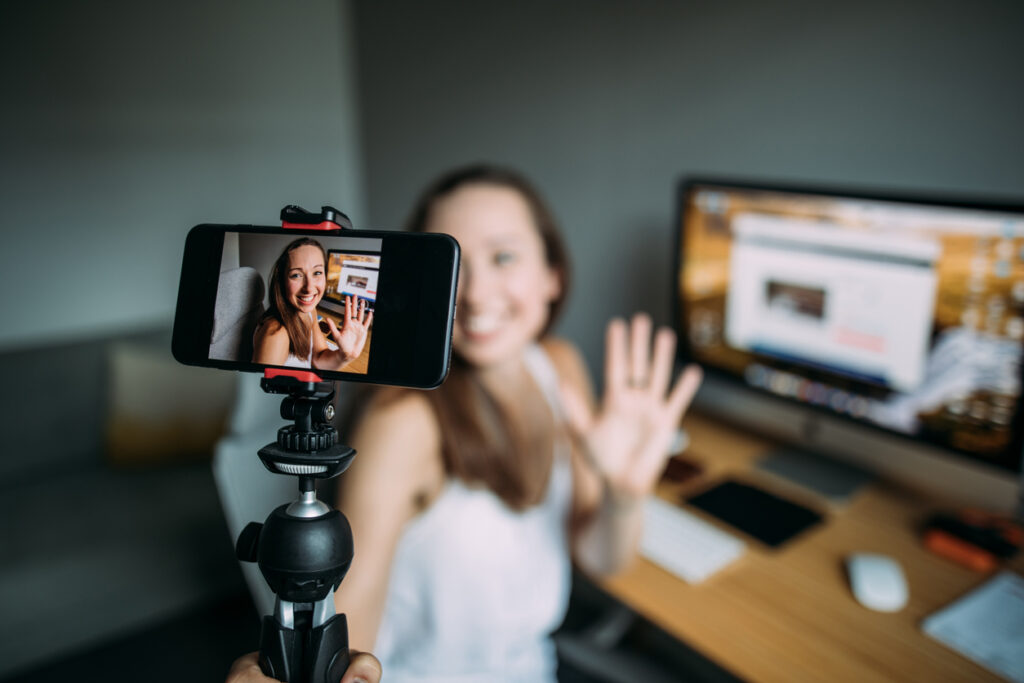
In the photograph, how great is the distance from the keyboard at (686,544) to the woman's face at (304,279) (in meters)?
0.86

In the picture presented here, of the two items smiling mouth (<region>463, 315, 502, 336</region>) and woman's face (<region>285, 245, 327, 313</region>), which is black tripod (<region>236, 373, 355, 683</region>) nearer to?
woman's face (<region>285, 245, 327, 313</region>)

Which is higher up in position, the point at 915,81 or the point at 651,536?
the point at 915,81

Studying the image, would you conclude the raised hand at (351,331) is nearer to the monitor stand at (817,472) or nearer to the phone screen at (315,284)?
the phone screen at (315,284)

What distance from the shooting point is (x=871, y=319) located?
1192mm

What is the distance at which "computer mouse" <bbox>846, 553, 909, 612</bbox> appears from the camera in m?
1.00

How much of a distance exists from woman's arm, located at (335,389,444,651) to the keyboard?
0.37 m

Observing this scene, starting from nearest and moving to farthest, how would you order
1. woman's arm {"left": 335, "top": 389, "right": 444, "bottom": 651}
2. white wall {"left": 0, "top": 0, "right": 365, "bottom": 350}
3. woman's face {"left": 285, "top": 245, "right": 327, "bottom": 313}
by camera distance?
woman's face {"left": 285, "top": 245, "right": 327, "bottom": 313} < woman's arm {"left": 335, "top": 389, "right": 444, "bottom": 651} < white wall {"left": 0, "top": 0, "right": 365, "bottom": 350}

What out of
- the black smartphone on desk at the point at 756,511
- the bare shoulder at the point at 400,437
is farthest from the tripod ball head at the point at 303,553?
the black smartphone on desk at the point at 756,511

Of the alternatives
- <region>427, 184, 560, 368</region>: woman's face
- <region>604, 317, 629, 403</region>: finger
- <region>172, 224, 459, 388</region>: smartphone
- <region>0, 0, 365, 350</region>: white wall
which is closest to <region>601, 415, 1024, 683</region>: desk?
<region>604, 317, 629, 403</region>: finger

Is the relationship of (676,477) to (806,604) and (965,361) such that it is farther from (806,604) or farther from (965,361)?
(965,361)

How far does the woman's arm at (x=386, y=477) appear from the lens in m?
0.89

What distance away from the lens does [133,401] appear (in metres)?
2.07

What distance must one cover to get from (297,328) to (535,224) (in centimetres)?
75

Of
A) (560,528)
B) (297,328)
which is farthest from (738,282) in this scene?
(297,328)
